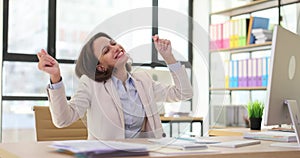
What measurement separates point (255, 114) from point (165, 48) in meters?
1.27

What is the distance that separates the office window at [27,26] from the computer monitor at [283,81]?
3384 mm

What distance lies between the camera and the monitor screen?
1.47m

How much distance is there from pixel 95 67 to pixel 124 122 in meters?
0.27

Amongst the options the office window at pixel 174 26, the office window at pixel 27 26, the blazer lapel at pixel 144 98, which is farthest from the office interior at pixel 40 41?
the office window at pixel 174 26

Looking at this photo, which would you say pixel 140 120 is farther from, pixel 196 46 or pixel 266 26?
pixel 266 26

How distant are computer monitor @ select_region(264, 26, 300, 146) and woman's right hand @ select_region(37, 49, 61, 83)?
2.31 feet

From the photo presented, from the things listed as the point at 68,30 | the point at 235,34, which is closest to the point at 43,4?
the point at 68,30

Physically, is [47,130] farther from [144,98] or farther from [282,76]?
[282,76]

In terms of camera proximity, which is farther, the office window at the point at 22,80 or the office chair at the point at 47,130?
the office window at the point at 22,80

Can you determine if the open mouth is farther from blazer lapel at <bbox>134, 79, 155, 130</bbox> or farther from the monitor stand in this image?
the monitor stand

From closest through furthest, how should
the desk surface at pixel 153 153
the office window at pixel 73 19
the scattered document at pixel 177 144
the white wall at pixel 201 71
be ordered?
the desk surface at pixel 153 153 < the scattered document at pixel 177 144 < the white wall at pixel 201 71 < the office window at pixel 73 19

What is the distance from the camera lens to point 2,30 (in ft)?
14.2

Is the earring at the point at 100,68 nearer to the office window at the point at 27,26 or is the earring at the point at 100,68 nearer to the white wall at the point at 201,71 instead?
the white wall at the point at 201,71

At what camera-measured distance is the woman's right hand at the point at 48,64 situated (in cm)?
136
